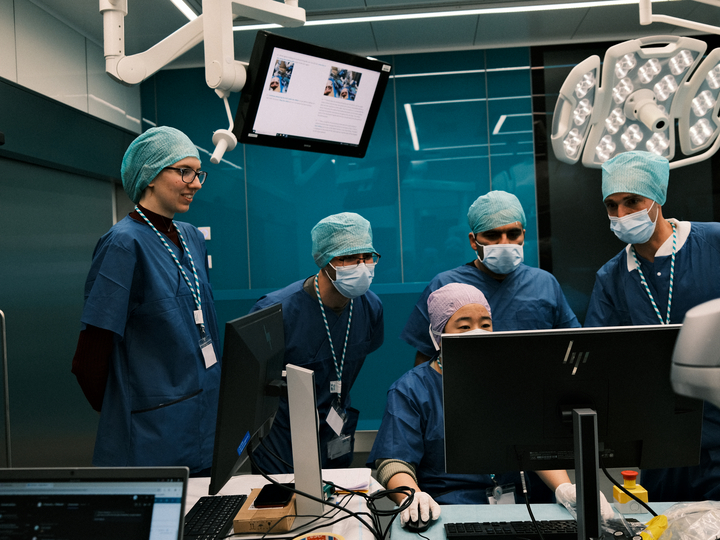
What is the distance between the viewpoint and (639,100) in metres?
1.53

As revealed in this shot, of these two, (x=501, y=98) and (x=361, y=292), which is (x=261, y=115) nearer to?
(x=361, y=292)

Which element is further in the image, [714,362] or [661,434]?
[661,434]

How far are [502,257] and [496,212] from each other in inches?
7.9

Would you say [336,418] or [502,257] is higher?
[502,257]

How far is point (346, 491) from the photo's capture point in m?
1.41

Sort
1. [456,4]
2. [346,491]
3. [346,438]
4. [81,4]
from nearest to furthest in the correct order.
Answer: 1. [346,491]
2. [346,438]
3. [81,4]
4. [456,4]

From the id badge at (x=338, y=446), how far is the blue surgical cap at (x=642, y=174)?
51.9 inches

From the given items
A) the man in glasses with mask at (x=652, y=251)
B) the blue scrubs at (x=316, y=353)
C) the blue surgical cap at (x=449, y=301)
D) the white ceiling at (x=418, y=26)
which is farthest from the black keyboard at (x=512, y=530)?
the white ceiling at (x=418, y=26)

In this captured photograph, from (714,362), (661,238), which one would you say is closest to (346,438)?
(661,238)

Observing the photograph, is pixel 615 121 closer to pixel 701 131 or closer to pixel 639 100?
pixel 639 100

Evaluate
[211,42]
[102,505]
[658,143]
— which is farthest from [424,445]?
[211,42]

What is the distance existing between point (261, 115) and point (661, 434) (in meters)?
1.24

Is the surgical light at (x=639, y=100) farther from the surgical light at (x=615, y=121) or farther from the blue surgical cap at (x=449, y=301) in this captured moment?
the blue surgical cap at (x=449, y=301)

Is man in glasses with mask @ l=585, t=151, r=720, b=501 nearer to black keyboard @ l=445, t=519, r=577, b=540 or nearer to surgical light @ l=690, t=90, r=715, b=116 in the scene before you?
surgical light @ l=690, t=90, r=715, b=116
